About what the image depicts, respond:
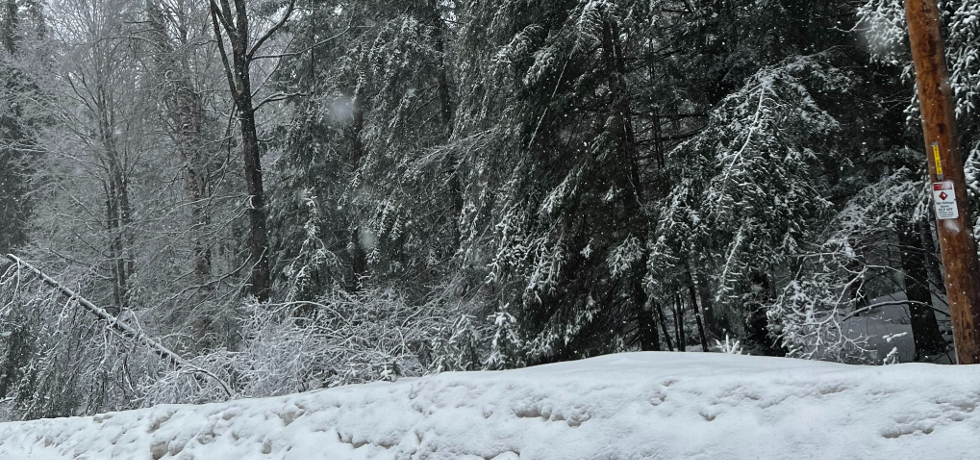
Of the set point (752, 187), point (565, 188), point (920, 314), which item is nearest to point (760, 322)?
point (752, 187)

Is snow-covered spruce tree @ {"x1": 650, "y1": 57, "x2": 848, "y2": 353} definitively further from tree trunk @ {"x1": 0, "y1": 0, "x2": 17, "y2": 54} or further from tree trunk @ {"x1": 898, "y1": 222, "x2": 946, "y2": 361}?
tree trunk @ {"x1": 0, "y1": 0, "x2": 17, "y2": 54}

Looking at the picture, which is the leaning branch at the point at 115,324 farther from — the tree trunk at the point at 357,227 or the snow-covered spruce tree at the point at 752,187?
the snow-covered spruce tree at the point at 752,187

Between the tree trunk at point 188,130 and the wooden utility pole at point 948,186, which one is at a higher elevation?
the tree trunk at point 188,130

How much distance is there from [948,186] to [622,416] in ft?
15.1

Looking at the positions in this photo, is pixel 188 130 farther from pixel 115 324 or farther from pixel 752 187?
pixel 752 187

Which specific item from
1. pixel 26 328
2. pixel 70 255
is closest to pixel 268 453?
pixel 26 328

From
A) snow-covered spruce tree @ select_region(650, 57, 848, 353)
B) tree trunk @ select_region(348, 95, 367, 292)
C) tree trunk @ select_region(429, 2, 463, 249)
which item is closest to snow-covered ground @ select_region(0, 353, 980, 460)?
snow-covered spruce tree @ select_region(650, 57, 848, 353)

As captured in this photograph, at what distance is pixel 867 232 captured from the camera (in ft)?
35.7

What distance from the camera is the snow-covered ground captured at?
3.02 m

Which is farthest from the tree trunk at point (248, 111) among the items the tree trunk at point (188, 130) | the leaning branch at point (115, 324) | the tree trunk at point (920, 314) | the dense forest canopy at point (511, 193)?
the tree trunk at point (920, 314)

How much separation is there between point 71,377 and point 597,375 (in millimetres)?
10743

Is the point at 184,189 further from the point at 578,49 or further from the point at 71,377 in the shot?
the point at 578,49

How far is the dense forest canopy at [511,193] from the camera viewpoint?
10.5 m

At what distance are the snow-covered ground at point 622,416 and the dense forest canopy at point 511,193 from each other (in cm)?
540
